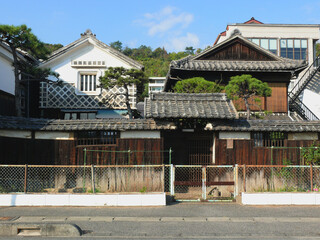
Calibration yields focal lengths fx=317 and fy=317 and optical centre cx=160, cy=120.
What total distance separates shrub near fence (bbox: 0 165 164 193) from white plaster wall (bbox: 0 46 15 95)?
8529 millimetres

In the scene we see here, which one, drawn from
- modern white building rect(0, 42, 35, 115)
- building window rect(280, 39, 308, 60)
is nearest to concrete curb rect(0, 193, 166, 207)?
modern white building rect(0, 42, 35, 115)

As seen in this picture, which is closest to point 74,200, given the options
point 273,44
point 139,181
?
point 139,181

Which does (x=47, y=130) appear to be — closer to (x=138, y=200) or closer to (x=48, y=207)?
(x=48, y=207)

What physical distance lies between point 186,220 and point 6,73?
15.4 meters

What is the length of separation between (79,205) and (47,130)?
3798 millimetres

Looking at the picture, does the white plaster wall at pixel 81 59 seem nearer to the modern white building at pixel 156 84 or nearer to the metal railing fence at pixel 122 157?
the metal railing fence at pixel 122 157

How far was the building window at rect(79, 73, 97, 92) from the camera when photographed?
74.3ft

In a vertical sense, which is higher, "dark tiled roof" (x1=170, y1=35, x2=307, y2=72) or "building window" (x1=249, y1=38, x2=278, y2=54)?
"building window" (x1=249, y1=38, x2=278, y2=54)

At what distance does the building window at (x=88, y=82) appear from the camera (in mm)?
22641

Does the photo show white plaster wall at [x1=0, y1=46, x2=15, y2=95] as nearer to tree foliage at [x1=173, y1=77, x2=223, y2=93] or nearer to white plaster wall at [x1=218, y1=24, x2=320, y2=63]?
tree foliage at [x1=173, y1=77, x2=223, y2=93]

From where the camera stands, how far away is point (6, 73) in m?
19.4

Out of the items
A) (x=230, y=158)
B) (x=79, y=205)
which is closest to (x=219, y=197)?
(x=230, y=158)

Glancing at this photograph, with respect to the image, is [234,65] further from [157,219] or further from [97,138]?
[157,219]

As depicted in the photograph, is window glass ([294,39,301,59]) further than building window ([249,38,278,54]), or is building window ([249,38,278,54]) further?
window glass ([294,39,301,59])
